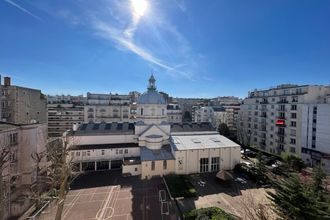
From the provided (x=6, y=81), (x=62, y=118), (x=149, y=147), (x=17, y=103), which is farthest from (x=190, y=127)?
(x=62, y=118)

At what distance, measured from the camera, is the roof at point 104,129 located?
1654 inches

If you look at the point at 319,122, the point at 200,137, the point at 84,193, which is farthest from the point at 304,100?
the point at 84,193

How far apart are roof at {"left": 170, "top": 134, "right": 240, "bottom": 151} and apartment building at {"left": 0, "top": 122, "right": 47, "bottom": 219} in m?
23.5

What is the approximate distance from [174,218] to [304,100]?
4173 centimetres

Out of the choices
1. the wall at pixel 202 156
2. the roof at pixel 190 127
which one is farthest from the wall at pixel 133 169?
the roof at pixel 190 127

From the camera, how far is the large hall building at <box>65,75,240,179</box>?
3519 centimetres

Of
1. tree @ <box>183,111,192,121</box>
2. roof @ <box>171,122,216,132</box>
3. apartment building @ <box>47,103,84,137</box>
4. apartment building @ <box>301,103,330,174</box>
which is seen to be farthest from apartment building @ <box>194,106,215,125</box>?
apartment building @ <box>47,103,84,137</box>

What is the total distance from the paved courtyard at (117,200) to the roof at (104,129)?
1128 cm

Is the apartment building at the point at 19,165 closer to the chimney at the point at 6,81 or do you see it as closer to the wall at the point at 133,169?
the wall at the point at 133,169

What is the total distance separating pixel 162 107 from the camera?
4350 cm

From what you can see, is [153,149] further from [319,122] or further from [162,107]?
[319,122]

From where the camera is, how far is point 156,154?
36.8 metres

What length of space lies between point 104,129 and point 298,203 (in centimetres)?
3829

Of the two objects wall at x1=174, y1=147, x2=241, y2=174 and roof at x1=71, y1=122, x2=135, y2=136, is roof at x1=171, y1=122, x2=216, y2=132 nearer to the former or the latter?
roof at x1=71, y1=122, x2=135, y2=136
